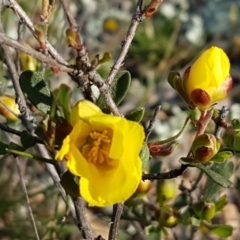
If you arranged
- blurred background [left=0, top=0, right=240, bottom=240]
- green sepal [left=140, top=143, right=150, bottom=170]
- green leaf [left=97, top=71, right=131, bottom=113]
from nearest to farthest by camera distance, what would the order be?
green sepal [left=140, top=143, right=150, bottom=170] → green leaf [left=97, top=71, right=131, bottom=113] → blurred background [left=0, top=0, right=240, bottom=240]

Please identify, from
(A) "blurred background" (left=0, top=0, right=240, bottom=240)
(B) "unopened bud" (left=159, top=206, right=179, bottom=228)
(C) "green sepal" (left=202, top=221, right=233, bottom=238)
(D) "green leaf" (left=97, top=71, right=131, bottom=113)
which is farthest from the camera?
(A) "blurred background" (left=0, top=0, right=240, bottom=240)

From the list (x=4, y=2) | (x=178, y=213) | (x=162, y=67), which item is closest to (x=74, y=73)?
(x=4, y=2)

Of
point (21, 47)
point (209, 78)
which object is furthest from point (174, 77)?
point (21, 47)

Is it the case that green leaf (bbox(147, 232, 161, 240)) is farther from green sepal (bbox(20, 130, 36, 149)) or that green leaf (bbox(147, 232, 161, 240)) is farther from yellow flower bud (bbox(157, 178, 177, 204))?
green sepal (bbox(20, 130, 36, 149))

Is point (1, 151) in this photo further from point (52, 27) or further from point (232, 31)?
point (232, 31)

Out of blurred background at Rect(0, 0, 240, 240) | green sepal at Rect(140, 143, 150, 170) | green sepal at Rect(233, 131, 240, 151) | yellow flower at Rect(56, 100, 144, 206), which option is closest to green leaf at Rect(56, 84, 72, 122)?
yellow flower at Rect(56, 100, 144, 206)

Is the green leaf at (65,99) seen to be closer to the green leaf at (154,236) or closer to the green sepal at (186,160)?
the green sepal at (186,160)
